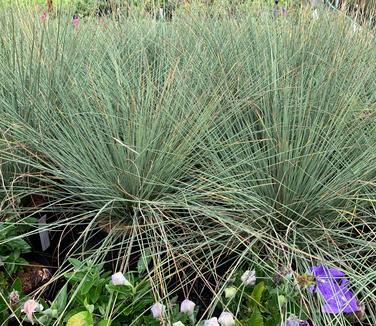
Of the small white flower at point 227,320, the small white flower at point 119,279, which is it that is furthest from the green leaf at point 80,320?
the small white flower at point 227,320

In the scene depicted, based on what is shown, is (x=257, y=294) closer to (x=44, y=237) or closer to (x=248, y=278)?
(x=248, y=278)

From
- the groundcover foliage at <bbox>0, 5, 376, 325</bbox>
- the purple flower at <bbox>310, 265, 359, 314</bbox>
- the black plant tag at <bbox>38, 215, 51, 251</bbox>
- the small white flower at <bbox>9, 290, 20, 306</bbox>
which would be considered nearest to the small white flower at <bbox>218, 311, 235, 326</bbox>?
the groundcover foliage at <bbox>0, 5, 376, 325</bbox>

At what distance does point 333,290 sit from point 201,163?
0.48 meters

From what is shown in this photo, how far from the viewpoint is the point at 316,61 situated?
162cm

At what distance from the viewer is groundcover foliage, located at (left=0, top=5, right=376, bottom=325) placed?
1.07 metres

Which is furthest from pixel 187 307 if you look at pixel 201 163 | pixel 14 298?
pixel 201 163

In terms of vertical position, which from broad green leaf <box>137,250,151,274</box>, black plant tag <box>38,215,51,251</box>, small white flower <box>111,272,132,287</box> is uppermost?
small white flower <box>111,272,132,287</box>

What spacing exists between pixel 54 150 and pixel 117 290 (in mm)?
453

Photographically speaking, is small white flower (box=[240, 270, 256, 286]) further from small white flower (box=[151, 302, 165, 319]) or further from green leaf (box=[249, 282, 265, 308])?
small white flower (box=[151, 302, 165, 319])

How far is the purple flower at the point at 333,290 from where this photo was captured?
92cm

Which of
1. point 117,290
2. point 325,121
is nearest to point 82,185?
point 117,290

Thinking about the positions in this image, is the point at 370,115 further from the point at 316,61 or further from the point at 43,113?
the point at 43,113

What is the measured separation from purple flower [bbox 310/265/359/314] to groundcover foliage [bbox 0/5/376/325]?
0.9 inches

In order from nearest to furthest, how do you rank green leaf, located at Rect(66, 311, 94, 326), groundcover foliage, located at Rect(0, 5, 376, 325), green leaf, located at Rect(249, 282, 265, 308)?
green leaf, located at Rect(66, 311, 94, 326) < green leaf, located at Rect(249, 282, 265, 308) < groundcover foliage, located at Rect(0, 5, 376, 325)
